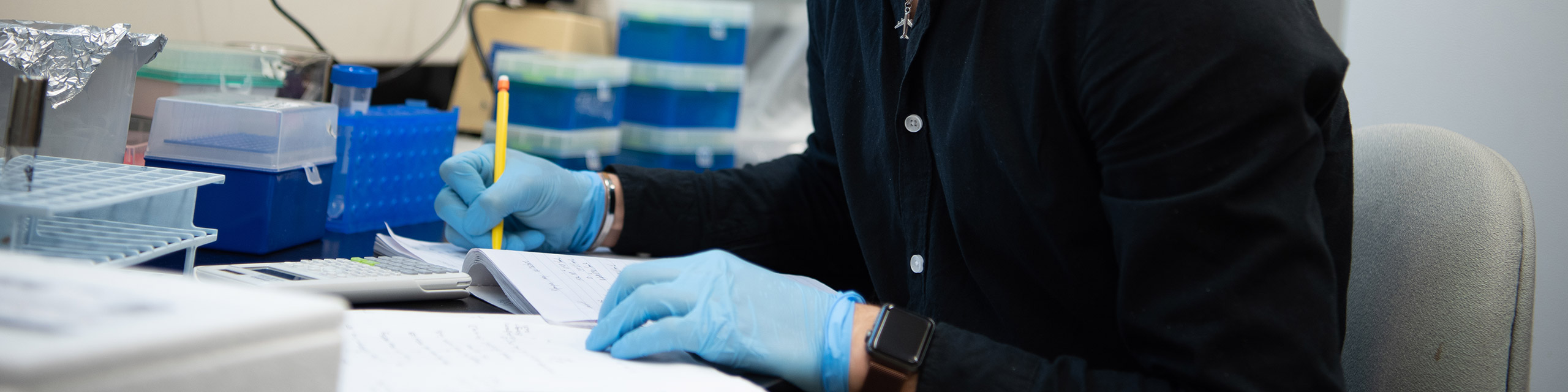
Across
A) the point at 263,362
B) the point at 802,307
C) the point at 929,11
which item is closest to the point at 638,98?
the point at 929,11

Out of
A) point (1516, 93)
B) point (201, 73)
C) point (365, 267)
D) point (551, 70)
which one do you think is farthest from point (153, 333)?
point (1516, 93)

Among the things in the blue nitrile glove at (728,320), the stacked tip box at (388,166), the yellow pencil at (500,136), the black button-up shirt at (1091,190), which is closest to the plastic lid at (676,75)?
the stacked tip box at (388,166)

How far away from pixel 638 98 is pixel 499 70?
1.01 feet

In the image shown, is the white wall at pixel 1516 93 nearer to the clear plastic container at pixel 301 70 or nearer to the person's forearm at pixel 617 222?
the person's forearm at pixel 617 222

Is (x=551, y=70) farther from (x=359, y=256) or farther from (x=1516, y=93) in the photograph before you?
(x=1516, y=93)

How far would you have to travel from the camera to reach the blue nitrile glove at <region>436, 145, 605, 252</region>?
0.98m

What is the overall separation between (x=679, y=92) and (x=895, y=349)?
1.16 meters

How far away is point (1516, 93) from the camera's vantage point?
47.7 inches

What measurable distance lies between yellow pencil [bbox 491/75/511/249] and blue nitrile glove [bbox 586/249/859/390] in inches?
11.4

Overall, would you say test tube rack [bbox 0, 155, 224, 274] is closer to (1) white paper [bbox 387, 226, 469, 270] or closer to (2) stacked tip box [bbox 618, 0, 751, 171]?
(1) white paper [bbox 387, 226, 469, 270]

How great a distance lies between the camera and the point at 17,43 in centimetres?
78

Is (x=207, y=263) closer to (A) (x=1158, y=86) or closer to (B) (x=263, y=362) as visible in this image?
(B) (x=263, y=362)

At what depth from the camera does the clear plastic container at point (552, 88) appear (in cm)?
149

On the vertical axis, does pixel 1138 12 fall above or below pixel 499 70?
above
